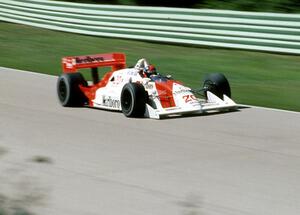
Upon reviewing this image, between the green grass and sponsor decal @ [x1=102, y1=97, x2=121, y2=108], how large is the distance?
2391mm

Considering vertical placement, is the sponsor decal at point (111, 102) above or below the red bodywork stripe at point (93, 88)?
below

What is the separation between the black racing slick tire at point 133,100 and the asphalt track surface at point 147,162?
0.13m

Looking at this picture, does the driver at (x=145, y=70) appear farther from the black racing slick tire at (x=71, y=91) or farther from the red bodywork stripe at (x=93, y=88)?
the black racing slick tire at (x=71, y=91)

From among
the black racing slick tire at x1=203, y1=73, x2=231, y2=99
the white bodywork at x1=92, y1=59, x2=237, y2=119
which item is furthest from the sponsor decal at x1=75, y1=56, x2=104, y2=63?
the black racing slick tire at x1=203, y1=73, x2=231, y2=99

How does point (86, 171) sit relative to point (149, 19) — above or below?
below

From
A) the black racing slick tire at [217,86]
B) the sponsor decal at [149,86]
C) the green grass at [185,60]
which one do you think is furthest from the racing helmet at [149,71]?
the green grass at [185,60]

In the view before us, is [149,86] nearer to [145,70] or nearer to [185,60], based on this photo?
[145,70]

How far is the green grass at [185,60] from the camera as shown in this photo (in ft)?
47.5

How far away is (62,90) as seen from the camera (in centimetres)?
1286

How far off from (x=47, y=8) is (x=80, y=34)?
5.87 ft

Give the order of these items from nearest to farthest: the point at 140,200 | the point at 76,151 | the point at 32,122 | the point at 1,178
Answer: the point at 140,200 < the point at 1,178 < the point at 76,151 < the point at 32,122

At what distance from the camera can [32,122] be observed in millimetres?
11367

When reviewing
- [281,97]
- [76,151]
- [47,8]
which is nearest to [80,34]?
[47,8]

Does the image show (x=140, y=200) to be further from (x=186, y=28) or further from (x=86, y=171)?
(x=186, y=28)
